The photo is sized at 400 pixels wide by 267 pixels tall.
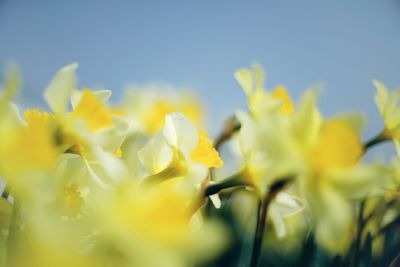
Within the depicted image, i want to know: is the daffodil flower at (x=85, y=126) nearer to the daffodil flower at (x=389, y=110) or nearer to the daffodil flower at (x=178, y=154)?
the daffodil flower at (x=178, y=154)

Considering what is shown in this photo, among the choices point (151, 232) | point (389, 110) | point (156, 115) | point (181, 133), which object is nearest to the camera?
point (151, 232)

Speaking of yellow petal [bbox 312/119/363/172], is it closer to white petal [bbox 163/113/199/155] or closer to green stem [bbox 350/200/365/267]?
→ white petal [bbox 163/113/199/155]

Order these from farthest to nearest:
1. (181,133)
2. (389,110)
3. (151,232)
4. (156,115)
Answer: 1. (156,115)
2. (389,110)
3. (181,133)
4. (151,232)

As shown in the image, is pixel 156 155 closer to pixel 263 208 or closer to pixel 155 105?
pixel 263 208

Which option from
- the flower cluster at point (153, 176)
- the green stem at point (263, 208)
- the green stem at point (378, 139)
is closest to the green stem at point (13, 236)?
the flower cluster at point (153, 176)

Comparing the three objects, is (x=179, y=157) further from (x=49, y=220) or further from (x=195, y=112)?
(x=195, y=112)

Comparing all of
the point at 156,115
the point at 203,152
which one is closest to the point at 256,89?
the point at 203,152

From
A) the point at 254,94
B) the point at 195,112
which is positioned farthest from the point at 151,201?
the point at 195,112
